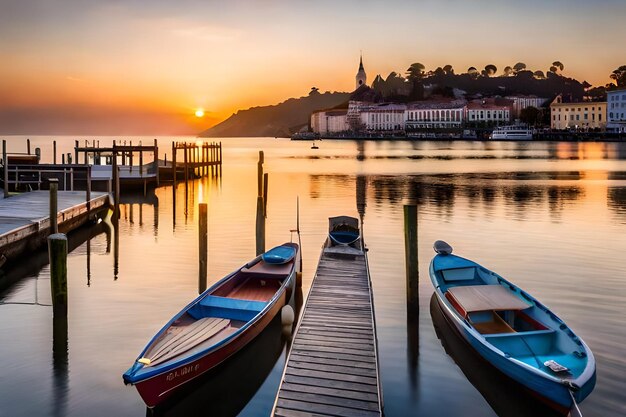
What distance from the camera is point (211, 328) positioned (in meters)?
11.9

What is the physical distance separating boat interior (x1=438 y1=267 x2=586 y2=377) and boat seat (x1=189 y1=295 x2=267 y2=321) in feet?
15.1

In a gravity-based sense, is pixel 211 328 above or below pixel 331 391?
above

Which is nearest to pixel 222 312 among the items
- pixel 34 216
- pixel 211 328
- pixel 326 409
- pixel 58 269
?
pixel 211 328

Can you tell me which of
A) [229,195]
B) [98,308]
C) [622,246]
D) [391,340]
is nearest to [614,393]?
[391,340]

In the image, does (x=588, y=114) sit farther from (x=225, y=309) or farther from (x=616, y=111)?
(x=225, y=309)

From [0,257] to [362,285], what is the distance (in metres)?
12.1

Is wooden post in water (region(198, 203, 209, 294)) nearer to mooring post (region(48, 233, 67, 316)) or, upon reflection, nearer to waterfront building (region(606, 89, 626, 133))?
mooring post (region(48, 233, 67, 316))

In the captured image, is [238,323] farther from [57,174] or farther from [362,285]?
[57,174]

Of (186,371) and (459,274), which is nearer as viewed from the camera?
(186,371)

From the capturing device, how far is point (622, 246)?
25.1 meters

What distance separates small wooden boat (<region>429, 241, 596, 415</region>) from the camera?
941 cm

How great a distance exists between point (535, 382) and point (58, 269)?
9947 millimetres

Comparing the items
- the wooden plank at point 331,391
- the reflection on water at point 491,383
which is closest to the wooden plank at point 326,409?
the wooden plank at point 331,391

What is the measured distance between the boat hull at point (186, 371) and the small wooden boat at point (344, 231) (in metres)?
7.11
